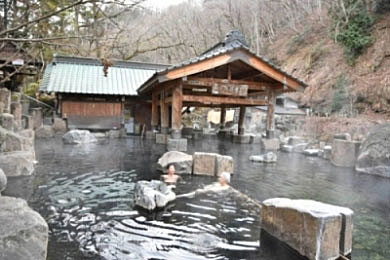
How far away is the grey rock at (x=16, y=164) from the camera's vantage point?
6.52 m

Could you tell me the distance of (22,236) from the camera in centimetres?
273

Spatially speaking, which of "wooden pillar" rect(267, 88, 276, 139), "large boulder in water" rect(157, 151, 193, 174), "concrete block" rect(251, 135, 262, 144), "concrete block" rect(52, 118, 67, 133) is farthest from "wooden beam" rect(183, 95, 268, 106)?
"concrete block" rect(52, 118, 67, 133)

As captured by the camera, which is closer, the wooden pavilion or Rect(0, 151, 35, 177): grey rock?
Rect(0, 151, 35, 177): grey rock

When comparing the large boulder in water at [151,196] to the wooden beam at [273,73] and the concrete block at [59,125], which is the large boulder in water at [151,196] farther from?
the concrete block at [59,125]

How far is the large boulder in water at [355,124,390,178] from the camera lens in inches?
332

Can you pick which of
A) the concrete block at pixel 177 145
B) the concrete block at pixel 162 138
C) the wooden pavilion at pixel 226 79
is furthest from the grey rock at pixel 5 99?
the concrete block at pixel 177 145

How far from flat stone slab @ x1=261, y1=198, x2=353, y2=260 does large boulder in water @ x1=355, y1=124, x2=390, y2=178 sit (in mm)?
5851

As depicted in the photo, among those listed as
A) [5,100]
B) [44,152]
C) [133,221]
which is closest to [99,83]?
[5,100]

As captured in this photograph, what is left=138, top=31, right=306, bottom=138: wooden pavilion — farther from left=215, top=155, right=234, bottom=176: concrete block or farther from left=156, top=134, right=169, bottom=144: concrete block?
left=215, top=155, right=234, bottom=176: concrete block

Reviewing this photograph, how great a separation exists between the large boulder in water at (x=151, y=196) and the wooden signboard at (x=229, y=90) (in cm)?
693

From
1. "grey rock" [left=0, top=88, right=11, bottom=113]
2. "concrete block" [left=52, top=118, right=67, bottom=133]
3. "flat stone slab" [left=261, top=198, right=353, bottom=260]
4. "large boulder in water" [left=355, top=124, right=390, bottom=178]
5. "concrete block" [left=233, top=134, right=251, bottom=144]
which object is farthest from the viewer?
"concrete block" [left=52, top=118, right=67, bottom=133]

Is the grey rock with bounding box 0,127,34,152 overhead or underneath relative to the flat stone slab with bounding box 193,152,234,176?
overhead

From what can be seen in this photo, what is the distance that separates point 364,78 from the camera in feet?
57.1

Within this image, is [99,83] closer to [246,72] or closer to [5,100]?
[5,100]
